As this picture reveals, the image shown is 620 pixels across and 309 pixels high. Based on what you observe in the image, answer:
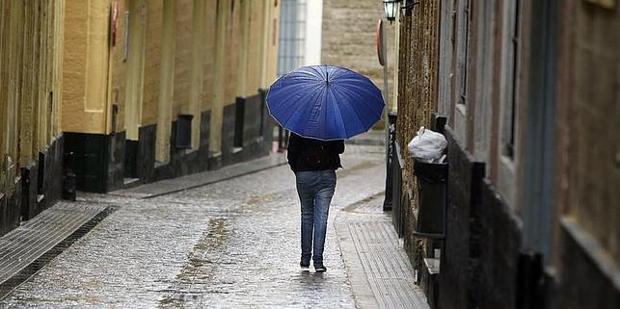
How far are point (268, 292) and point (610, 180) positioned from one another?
316 inches

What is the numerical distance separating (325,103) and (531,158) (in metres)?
7.44

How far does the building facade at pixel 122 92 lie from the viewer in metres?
18.9

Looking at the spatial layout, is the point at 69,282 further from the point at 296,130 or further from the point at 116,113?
the point at 116,113

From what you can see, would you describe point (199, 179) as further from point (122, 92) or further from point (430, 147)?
point (430, 147)

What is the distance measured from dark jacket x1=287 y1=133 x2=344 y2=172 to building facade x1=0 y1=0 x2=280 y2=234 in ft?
11.8

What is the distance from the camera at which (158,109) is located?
1097 inches

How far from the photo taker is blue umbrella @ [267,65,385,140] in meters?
15.2

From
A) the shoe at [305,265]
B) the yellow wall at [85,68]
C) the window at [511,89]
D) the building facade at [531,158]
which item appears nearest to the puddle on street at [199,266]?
the shoe at [305,265]

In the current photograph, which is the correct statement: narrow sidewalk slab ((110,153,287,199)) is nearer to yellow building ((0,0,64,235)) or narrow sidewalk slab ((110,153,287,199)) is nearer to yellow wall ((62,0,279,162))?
yellow wall ((62,0,279,162))

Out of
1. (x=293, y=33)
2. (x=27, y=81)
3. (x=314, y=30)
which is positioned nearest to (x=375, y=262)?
(x=27, y=81)

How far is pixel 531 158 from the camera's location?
7977 millimetres

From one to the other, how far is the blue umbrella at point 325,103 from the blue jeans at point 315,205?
0.40 metres

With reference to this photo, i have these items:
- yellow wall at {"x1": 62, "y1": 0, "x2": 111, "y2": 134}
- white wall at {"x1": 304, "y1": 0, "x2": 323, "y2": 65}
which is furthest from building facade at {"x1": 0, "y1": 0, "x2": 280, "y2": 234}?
white wall at {"x1": 304, "y1": 0, "x2": 323, "y2": 65}

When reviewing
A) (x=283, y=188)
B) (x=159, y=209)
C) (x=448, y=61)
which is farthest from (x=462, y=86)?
(x=283, y=188)
